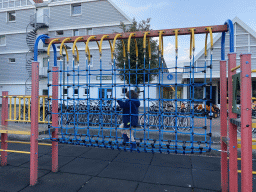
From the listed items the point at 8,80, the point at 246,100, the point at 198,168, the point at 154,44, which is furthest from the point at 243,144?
the point at 8,80

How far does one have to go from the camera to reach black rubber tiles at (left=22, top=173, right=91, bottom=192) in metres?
2.89

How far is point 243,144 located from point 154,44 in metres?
7.88

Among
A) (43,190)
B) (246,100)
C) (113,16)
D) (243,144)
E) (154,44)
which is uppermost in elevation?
(113,16)

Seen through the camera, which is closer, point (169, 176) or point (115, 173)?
point (169, 176)

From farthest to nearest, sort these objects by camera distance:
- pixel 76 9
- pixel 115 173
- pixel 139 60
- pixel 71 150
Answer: pixel 76 9, pixel 139 60, pixel 71 150, pixel 115 173

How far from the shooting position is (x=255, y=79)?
14.6 meters

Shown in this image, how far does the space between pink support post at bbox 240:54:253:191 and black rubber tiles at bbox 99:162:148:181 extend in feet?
5.72

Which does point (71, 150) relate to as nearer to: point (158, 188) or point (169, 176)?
point (169, 176)

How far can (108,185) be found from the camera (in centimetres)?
303

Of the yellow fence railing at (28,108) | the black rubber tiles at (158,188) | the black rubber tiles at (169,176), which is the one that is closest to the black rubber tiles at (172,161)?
the black rubber tiles at (169,176)

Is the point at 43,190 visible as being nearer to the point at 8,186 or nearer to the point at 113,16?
the point at 8,186

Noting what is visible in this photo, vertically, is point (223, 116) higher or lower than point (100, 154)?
higher

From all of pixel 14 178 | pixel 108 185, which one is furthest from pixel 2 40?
pixel 108 185

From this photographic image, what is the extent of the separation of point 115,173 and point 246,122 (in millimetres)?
2368
